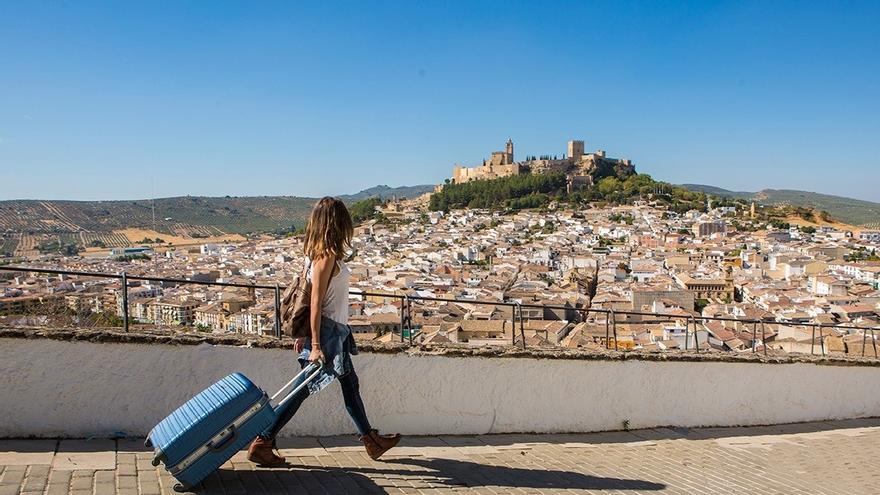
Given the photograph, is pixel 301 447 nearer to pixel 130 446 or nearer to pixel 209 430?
pixel 130 446

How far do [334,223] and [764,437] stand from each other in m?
4.20

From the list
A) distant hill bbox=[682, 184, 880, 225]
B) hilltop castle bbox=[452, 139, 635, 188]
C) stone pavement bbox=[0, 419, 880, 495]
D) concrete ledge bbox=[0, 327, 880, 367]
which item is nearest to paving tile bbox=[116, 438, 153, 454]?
stone pavement bbox=[0, 419, 880, 495]

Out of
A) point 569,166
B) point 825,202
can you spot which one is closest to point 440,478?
point 569,166

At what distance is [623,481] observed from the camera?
13.2 feet

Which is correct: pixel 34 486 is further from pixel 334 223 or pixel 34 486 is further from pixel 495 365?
pixel 495 365

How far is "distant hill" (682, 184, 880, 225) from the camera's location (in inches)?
5005

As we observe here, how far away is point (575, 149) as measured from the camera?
11425 cm

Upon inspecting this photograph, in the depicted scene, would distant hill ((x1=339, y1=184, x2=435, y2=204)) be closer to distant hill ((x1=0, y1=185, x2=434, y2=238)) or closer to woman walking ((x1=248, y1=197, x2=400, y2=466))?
distant hill ((x1=0, y1=185, x2=434, y2=238))

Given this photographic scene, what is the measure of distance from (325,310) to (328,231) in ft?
1.29

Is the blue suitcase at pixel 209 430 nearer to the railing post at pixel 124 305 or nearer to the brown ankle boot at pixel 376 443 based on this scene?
the brown ankle boot at pixel 376 443

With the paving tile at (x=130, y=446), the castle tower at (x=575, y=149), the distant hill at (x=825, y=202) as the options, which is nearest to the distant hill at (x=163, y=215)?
the paving tile at (x=130, y=446)

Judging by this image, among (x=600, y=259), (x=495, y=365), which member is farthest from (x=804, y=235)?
(x=495, y=365)

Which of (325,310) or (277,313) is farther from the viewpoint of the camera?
(277,313)

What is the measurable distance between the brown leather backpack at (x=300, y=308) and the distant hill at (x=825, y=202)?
13044cm
